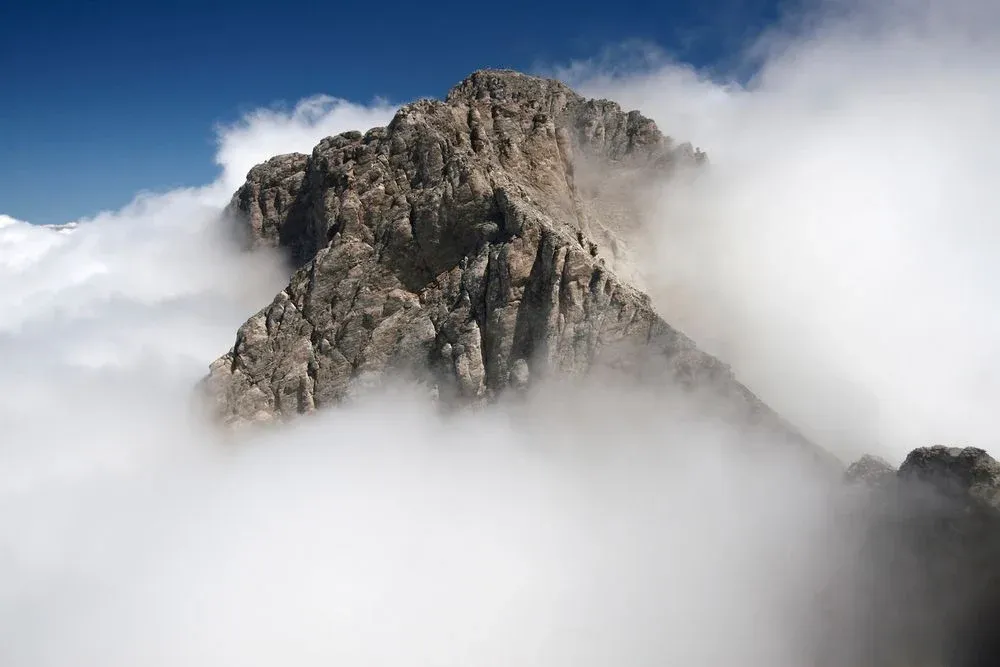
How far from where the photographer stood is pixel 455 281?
168 feet

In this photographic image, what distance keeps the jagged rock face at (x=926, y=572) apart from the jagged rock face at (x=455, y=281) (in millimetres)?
10797

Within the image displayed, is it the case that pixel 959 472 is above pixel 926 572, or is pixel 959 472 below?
above

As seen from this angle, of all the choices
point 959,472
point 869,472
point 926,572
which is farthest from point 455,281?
point 926,572

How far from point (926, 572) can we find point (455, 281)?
1435 inches

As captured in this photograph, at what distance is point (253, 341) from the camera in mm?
57250

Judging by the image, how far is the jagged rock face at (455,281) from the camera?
1711 inches

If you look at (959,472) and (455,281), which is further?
(455,281)

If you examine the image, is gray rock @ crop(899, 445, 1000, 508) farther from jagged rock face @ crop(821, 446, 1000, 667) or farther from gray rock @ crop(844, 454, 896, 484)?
gray rock @ crop(844, 454, 896, 484)

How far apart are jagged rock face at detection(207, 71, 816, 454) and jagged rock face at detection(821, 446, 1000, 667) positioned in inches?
425

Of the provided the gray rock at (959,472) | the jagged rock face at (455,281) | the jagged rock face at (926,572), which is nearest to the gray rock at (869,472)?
the jagged rock face at (926,572)

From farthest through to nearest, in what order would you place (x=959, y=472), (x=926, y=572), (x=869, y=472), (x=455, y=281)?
(x=455, y=281) < (x=869, y=472) < (x=926, y=572) < (x=959, y=472)

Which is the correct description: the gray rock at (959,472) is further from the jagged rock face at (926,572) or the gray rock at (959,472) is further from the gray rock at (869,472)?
the gray rock at (869,472)

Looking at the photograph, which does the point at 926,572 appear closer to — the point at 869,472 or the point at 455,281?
the point at 869,472

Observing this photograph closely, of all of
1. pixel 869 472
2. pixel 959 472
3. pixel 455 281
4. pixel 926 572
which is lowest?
pixel 926 572
